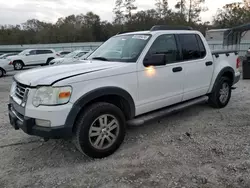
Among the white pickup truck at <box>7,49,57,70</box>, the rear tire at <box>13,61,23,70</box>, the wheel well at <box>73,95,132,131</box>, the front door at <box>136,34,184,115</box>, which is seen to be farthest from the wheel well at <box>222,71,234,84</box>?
the white pickup truck at <box>7,49,57,70</box>

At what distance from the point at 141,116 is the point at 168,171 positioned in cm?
115

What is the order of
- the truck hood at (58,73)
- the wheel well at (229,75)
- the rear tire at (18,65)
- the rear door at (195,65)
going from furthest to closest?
the rear tire at (18,65) < the wheel well at (229,75) < the rear door at (195,65) < the truck hood at (58,73)

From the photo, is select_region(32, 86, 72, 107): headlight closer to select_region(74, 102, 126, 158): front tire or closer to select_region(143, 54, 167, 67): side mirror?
select_region(74, 102, 126, 158): front tire

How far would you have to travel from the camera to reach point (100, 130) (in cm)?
334

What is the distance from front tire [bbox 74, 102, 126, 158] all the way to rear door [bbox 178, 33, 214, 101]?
65.0 inches

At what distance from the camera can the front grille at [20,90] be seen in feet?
10.5

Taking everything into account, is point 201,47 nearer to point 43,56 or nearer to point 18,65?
point 18,65

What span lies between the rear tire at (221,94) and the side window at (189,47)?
1.00 m

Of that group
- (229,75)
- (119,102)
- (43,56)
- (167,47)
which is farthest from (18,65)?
(119,102)

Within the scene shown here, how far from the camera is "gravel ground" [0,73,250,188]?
2.89 meters

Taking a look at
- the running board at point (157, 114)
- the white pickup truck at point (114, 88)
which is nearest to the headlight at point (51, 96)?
the white pickup truck at point (114, 88)

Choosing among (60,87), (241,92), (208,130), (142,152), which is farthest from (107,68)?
(241,92)

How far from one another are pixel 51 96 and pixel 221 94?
4026 millimetres

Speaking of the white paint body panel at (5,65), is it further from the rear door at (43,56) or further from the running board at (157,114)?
the running board at (157,114)
